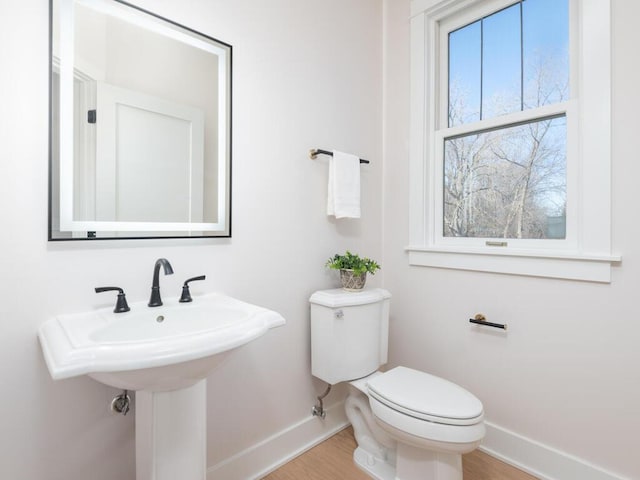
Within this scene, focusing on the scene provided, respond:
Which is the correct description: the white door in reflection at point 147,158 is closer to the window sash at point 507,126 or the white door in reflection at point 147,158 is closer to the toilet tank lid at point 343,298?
the toilet tank lid at point 343,298

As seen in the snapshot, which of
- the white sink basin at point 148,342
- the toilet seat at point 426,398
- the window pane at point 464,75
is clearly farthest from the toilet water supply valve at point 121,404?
the window pane at point 464,75

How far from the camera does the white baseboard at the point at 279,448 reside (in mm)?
1355

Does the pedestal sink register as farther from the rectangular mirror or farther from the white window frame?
the white window frame

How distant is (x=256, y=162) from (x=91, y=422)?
3.54ft

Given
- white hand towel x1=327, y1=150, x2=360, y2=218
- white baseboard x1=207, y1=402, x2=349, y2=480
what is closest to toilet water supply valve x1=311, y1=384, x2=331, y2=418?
white baseboard x1=207, y1=402, x2=349, y2=480

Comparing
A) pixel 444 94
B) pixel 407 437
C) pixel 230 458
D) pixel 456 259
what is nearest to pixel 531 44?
pixel 444 94

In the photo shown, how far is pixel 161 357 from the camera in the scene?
0.71 metres

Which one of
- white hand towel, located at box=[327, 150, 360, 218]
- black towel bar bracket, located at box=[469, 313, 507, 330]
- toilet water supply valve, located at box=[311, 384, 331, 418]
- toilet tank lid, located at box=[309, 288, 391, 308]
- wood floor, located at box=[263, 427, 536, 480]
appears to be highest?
white hand towel, located at box=[327, 150, 360, 218]

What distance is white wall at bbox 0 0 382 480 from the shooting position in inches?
36.0

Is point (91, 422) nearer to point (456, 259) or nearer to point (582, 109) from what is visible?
A: point (456, 259)

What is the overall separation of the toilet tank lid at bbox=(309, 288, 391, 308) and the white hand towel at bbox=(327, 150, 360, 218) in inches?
15.1

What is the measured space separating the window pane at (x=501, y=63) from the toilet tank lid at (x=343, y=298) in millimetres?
1101

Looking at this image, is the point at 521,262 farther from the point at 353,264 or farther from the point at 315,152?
the point at 315,152

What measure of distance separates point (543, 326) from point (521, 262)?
0.29 metres
